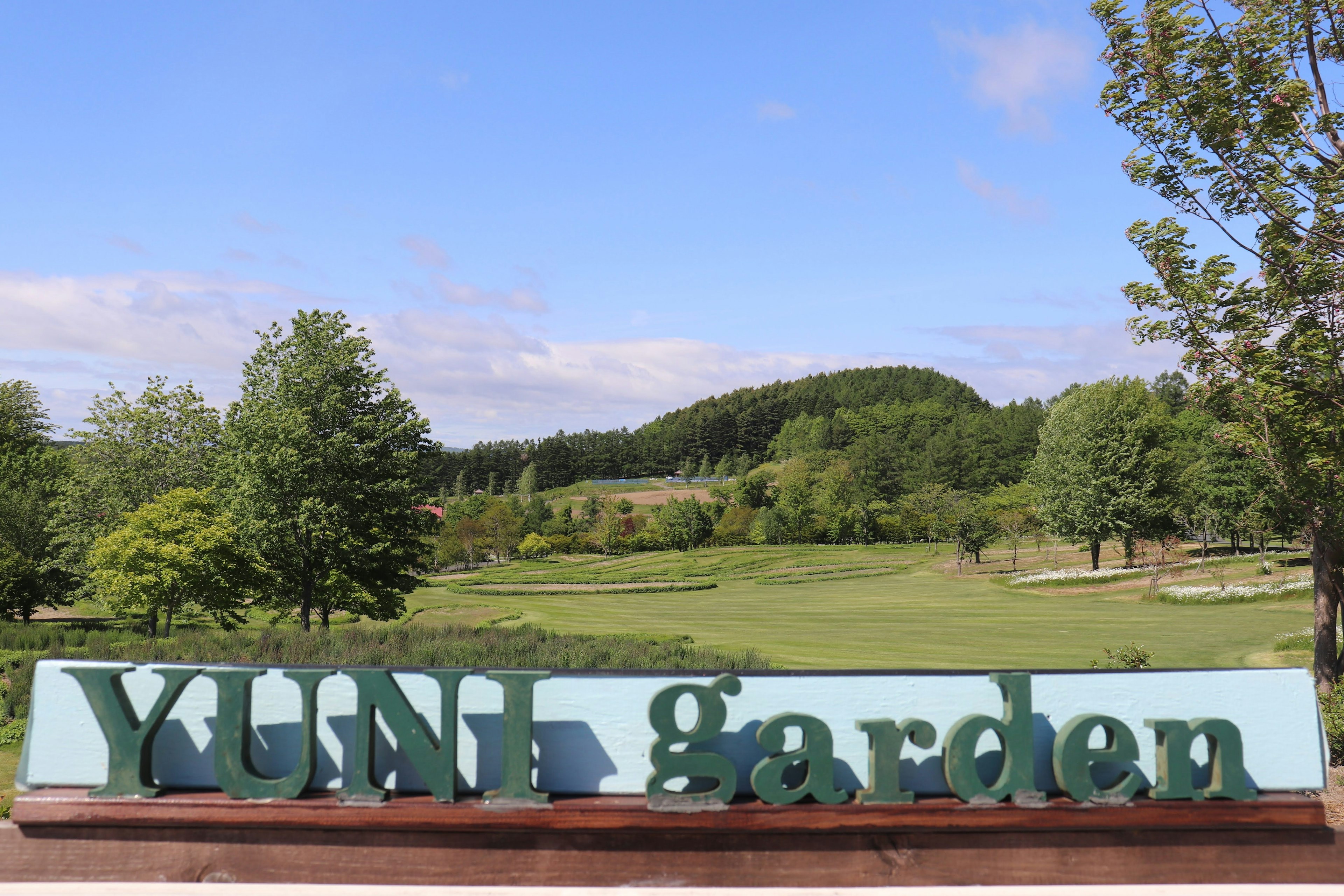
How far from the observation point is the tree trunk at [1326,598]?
12.9 meters

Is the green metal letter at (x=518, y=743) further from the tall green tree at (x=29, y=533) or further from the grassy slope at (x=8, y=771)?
the tall green tree at (x=29, y=533)

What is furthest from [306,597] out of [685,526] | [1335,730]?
[685,526]

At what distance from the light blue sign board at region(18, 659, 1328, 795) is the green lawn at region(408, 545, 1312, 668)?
41.2ft

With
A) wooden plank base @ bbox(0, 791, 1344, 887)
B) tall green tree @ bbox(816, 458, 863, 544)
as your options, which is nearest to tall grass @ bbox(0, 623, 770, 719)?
wooden plank base @ bbox(0, 791, 1344, 887)

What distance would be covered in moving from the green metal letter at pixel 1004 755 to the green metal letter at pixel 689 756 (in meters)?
1.89

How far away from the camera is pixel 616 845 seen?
6586 millimetres

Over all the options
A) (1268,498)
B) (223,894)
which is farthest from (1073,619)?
(223,894)

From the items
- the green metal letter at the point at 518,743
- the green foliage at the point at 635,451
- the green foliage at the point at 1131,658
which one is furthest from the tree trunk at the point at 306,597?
the green foliage at the point at 635,451

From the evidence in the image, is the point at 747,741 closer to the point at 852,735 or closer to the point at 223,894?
the point at 852,735

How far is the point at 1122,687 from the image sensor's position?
7090mm

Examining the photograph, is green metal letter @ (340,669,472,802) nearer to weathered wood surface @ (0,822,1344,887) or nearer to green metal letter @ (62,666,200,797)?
weathered wood surface @ (0,822,1344,887)

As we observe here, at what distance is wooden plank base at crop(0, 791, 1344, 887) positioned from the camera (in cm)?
654

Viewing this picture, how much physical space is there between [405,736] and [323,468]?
850 inches

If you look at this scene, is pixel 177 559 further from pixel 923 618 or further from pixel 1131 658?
pixel 923 618
